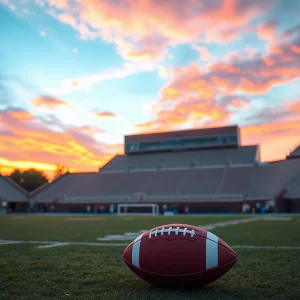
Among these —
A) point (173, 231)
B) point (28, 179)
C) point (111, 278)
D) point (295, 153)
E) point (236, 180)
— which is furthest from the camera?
point (28, 179)

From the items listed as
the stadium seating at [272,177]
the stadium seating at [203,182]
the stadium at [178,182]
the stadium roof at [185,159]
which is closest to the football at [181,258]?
the stadium at [178,182]

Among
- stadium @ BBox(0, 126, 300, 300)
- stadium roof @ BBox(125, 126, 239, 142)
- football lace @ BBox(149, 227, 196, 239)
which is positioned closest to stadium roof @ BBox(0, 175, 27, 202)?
stadium @ BBox(0, 126, 300, 300)

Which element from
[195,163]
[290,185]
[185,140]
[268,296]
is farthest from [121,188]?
[268,296]

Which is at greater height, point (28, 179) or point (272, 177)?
point (28, 179)

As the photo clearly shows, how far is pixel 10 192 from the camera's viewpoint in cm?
5719

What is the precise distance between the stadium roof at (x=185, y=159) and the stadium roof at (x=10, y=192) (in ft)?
45.2

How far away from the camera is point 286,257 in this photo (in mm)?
7586

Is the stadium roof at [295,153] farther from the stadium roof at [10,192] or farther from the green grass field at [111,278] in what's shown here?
the green grass field at [111,278]

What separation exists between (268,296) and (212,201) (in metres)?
39.9

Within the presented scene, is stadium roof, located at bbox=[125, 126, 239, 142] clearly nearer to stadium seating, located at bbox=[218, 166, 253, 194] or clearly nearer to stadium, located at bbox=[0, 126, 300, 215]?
stadium, located at bbox=[0, 126, 300, 215]

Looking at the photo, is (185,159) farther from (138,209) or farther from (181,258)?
(181,258)

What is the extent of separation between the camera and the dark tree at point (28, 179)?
8094 cm

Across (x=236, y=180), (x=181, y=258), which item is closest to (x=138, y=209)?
(x=236, y=180)

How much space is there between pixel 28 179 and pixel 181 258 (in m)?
82.1
